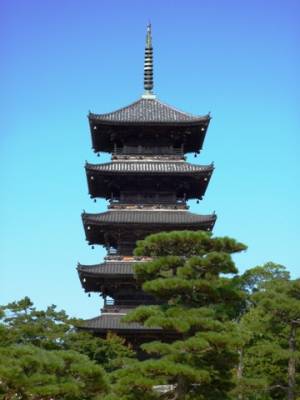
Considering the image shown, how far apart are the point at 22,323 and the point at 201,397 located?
35.0 feet

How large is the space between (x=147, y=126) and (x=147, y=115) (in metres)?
0.92

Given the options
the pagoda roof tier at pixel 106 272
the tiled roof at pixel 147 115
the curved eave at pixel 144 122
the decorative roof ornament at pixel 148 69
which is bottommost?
the pagoda roof tier at pixel 106 272

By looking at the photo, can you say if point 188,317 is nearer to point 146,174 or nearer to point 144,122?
point 146,174

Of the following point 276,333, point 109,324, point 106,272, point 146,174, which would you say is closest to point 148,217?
point 146,174

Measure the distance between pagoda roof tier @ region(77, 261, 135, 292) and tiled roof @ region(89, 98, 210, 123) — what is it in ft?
24.7

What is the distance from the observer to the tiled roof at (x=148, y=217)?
33594mm

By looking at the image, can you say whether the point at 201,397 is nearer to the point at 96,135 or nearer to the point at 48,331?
the point at 48,331

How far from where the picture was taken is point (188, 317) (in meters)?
22.0

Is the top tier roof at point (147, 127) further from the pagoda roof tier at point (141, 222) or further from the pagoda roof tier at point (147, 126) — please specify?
the pagoda roof tier at point (141, 222)

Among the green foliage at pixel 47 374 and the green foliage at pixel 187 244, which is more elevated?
the green foliage at pixel 187 244

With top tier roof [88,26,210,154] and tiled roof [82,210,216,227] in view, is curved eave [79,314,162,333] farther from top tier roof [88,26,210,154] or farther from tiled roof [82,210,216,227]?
top tier roof [88,26,210,154]

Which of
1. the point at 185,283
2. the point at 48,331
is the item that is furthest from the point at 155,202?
the point at 185,283

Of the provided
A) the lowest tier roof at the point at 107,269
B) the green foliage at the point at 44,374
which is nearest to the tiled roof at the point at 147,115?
the lowest tier roof at the point at 107,269

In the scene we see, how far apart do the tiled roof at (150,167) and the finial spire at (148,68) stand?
5.53m
